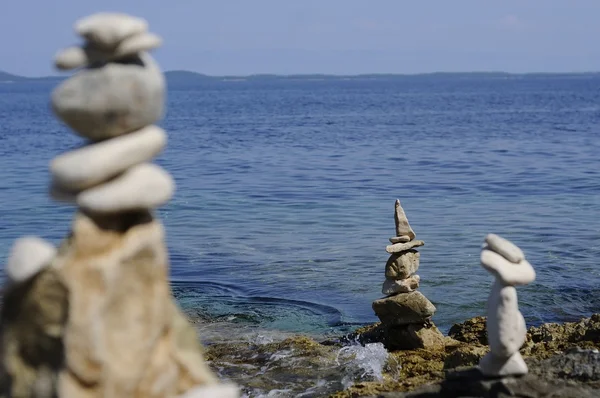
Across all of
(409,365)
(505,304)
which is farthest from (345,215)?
(505,304)

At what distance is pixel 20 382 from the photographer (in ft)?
19.8

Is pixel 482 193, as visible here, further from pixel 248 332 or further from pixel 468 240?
pixel 248 332

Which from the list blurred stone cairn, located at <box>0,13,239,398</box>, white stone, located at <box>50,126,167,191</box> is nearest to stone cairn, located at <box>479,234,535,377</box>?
blurred stone cairn, located at <box>0,13,239,398</box>

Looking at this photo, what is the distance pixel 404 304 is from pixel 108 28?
9.00 meters

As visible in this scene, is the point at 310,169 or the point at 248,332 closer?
the point at 248,332

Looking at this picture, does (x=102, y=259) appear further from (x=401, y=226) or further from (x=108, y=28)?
(x=401, y=226)

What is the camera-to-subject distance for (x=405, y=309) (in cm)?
1411

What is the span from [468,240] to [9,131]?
46.8m

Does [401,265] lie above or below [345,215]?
above

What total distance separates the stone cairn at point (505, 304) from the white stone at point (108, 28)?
399 cm

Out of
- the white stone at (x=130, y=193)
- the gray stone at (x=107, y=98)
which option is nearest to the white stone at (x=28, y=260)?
the white stone at (x=130, y=193)

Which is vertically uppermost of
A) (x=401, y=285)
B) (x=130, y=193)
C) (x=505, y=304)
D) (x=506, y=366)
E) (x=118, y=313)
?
(x=130, y=193)

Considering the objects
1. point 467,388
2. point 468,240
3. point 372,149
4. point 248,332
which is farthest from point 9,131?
point 467,388

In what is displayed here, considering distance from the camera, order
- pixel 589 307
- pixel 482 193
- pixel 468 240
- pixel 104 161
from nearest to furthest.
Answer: pixel 104 161, pixel 589 307, pixel 468 240, pixel 482 193
